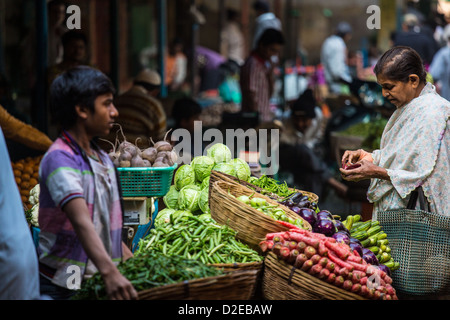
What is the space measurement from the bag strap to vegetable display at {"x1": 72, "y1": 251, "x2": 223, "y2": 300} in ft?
4.88

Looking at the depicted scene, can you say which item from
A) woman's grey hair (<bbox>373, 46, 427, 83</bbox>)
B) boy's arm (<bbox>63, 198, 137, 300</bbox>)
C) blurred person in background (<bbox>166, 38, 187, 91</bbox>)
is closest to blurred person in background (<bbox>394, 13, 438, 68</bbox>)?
blurred person in background (<bbox>166, 38, 187, 91</bbox>)

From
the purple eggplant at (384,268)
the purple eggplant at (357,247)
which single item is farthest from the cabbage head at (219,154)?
the purple eggplant at (384,268)

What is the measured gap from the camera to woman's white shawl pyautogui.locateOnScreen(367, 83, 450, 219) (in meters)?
4.25

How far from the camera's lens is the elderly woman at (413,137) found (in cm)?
425

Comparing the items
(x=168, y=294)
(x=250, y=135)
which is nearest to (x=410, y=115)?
(x=168, y=294)

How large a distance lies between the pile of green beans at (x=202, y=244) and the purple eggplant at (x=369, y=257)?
683 millimetres

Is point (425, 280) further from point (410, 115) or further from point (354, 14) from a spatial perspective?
point (354, 14)

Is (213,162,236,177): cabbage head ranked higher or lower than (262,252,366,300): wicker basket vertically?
higher

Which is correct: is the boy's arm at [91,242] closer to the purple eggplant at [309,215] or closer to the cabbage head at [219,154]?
the purple eggplant at [309,215]

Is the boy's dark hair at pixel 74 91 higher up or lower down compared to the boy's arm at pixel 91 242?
higher up

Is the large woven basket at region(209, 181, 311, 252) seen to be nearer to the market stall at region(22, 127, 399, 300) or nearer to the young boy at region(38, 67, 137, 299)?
→ the market stall at region(22, 127, 399, 300)

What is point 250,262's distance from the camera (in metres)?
3.96

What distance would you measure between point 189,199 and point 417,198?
173 centimetres
